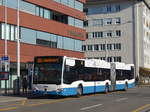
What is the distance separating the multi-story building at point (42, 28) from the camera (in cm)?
4509

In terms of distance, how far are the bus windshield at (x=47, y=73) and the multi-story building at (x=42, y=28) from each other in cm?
1342

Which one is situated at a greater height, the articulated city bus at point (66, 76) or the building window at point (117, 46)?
the building window at point (117, 46)

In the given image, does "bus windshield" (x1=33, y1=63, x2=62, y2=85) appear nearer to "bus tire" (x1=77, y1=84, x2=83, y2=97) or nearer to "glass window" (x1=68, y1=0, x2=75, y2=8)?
"bus tire" (x1=77, y1=84, x2=83, y2=97)

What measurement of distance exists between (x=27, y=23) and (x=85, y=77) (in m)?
19.1

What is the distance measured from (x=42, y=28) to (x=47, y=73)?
2470 centimetres

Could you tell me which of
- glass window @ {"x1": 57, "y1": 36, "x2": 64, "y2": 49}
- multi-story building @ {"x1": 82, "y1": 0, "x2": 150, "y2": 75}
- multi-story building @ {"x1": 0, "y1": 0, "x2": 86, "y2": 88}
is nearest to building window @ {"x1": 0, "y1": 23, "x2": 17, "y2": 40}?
multi-story building @ {"x1": 0, "y1": 0, "x2": 86, "y2": 88}

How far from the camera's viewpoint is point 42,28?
5166cm

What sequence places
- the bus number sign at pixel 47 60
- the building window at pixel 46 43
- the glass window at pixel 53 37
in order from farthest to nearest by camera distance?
the glass window at pixel 53 37 < the building window at pixel 46 43 < the bus number sign at pixel 47 60

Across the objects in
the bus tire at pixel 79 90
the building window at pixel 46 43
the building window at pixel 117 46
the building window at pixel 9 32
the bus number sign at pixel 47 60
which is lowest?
the bus tire at pixel 79 90

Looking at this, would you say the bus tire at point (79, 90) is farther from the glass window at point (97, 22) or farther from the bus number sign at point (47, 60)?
the glass window at point (97, 22)

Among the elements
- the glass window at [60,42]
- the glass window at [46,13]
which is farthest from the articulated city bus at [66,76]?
the glass window at [60,42]

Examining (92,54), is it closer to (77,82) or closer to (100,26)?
(100,26)

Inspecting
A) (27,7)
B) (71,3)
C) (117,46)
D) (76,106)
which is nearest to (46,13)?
(27,7)

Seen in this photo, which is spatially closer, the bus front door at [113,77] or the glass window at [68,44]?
the bus front door at [113,77]
